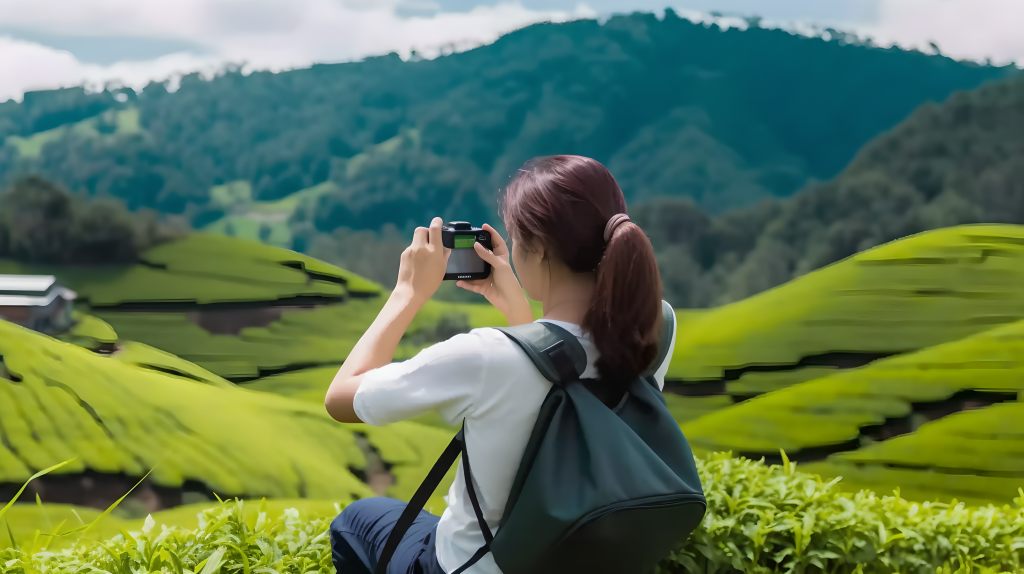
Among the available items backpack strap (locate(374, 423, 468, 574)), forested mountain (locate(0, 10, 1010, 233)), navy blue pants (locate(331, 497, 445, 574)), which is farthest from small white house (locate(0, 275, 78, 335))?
backpack strap (locate(374, 423, 468, 574))

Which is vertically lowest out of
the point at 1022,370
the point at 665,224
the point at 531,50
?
the point at 1022,370

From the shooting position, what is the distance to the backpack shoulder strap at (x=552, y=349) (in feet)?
2.90

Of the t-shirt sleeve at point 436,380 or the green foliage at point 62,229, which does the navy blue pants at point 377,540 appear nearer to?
the t-shirt sleeve at point 436,380

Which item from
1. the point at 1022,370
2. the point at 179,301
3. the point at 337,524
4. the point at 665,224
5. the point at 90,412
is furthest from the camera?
the point at 665,224

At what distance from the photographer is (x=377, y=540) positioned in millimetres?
1196

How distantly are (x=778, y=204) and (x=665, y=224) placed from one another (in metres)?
0.57

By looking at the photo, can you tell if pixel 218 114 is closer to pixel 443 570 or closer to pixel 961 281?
pixel 443 570

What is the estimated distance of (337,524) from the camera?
52.7 inches

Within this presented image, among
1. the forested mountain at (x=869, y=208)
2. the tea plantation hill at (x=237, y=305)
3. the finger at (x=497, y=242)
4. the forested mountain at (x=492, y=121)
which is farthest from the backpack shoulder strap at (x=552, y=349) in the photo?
the forested mountain at (x=869, y=208)

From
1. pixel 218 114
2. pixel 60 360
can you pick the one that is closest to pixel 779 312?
pixel 218 114

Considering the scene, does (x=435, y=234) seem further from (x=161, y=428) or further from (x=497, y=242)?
(x=161, y=428)

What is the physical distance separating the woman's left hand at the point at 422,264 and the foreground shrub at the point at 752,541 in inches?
29.3

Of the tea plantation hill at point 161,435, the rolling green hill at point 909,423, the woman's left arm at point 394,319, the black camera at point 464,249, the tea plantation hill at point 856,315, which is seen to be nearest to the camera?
the woman's left arm at point 394,319

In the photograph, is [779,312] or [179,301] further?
[779,312]
